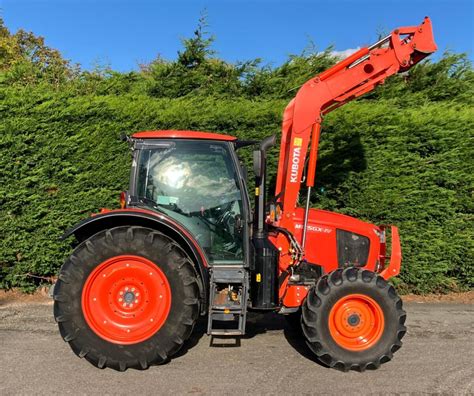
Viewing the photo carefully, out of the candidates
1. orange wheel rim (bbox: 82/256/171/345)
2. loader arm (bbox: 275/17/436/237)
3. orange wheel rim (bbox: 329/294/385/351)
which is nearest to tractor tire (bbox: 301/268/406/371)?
orange wheel rim (bbox: 329/294/385/351)

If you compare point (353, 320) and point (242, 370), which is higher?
point (353, 320)

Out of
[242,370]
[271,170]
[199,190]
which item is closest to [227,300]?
[242,370]

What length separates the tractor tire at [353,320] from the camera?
Result: 3449mm

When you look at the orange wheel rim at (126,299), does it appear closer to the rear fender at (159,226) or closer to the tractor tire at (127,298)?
the tractor tire at (127,298)

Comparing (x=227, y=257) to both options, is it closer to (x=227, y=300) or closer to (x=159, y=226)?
(x=227, y=300)

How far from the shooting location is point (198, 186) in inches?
150

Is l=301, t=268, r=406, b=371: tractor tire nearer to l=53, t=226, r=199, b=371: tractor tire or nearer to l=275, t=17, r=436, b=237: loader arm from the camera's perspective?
l=275, t=17, r=436, b=237: loader arm

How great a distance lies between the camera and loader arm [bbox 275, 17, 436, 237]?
12.6 feet

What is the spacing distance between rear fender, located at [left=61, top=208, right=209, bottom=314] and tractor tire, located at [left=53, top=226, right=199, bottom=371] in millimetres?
101

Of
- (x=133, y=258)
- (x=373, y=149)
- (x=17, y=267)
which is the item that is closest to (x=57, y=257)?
(x=17, y=267)

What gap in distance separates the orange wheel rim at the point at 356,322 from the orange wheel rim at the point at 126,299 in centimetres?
142

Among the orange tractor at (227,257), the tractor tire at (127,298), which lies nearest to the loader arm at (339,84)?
the orange tractor at (227,257)

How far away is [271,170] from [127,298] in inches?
114

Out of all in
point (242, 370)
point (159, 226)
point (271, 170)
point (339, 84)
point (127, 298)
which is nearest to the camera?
point (242, 370)
